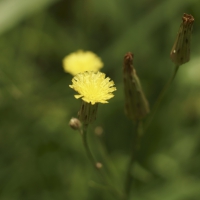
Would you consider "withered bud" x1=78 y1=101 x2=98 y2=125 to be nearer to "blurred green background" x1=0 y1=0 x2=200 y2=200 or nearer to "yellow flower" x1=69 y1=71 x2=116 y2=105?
"yellow flower" x1=69 y1=71 x2=116 y2=105

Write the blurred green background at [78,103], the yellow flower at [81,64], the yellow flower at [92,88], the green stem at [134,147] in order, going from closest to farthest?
the yellow flower at [92,88]
the green stem at [134,147]
the yellow flower at [81,64]
the blurred green background at [78,103]

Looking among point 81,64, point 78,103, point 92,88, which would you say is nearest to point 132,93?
point 92,88

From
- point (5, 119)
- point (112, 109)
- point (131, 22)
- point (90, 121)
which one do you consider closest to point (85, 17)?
point (131, 22)

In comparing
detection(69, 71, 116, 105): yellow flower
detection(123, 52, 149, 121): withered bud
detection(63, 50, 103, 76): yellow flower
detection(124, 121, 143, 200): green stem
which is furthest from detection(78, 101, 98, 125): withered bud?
detection(63, 50, 103, 76): yellow flower

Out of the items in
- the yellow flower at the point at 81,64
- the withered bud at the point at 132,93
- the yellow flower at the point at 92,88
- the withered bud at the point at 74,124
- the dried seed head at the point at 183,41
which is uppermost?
the yellow flower at the point at 81,64

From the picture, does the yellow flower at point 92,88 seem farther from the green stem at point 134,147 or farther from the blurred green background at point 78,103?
the blurred green background at point 78,103

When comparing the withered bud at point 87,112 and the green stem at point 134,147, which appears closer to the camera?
the withered bud at point 87,112

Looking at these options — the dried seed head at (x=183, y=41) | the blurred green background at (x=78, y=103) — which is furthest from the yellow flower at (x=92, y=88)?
the blurred green background at (x=78, y=103)

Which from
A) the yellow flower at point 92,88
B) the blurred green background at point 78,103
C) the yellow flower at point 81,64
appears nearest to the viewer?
the yellow flower at point 92,88
